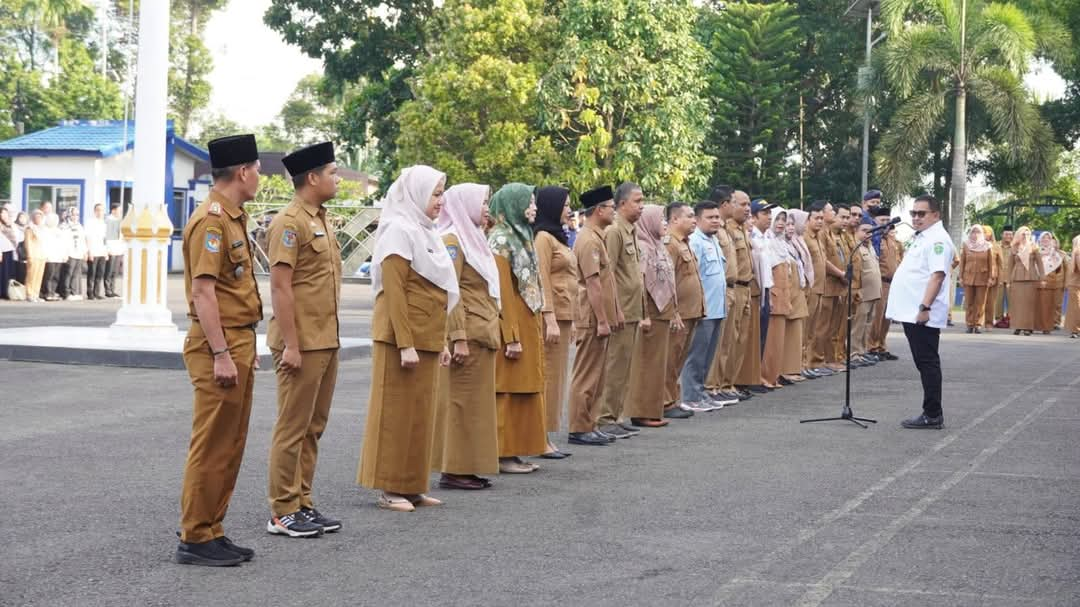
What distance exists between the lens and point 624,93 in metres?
37.0

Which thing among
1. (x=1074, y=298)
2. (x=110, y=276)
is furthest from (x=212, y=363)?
(x=110, y=276)

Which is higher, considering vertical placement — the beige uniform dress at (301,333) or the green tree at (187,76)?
the green tree at (187,76)

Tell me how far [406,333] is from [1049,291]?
75.9 ft

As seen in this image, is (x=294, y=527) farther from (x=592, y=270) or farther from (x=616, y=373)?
(x=616, y=373)

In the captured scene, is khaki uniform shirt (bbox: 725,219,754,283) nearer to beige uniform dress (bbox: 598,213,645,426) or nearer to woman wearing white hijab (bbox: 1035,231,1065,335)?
beige uniform dress (bbox: 598,213,645,426)

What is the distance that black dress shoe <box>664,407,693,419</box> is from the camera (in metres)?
13.4

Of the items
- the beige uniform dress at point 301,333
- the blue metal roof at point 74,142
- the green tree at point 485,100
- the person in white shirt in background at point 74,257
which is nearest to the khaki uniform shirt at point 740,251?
the beige uniform dress at point 301,333

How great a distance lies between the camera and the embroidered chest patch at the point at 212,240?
6.74m

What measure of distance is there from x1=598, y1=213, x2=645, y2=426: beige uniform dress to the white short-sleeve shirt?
2.33 m

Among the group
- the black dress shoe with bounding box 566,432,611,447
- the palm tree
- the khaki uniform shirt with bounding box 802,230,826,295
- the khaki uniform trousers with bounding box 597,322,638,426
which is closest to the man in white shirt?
the khaki uniform trousers with bounding box 597,322,638,426

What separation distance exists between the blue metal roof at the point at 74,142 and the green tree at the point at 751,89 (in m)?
19.3

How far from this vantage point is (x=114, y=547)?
725 cm

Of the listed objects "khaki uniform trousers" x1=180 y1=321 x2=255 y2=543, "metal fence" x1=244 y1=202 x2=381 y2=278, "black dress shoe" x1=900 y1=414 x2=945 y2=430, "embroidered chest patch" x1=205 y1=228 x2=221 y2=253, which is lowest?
"black dress shoe" x1=900 y1=414 x2=945 y2=430

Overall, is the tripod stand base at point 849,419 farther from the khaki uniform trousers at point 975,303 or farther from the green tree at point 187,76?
the green tree at point 187,76
